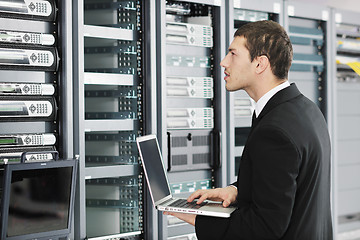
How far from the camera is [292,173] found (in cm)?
170

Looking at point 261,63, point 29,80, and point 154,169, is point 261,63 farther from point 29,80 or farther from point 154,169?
point 29,80

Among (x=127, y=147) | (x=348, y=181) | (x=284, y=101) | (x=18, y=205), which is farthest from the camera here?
(x=348, y=181)

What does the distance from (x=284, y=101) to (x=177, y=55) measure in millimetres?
1459

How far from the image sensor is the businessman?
1694 millimetres

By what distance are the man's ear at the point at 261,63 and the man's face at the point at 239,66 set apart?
0.02m

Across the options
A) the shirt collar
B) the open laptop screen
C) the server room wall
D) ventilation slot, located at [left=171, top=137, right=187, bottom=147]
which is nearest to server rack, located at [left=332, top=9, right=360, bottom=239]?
the server room wall

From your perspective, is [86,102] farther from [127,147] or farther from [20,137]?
[20,137]

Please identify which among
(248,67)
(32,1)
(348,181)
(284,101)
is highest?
(32,1)

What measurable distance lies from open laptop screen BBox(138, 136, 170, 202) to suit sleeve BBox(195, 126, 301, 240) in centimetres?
47

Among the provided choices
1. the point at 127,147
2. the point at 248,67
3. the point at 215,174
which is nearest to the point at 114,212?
the point at 127,147

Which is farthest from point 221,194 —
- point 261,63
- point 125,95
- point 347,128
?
point 347,128

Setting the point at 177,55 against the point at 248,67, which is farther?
the point at 177,55

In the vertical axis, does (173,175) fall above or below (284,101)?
below

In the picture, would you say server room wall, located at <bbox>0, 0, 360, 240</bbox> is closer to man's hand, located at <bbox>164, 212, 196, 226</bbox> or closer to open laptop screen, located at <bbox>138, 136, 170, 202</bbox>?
open laptop screen, located at <bbox>138, 136, 170, 202</bbox>
